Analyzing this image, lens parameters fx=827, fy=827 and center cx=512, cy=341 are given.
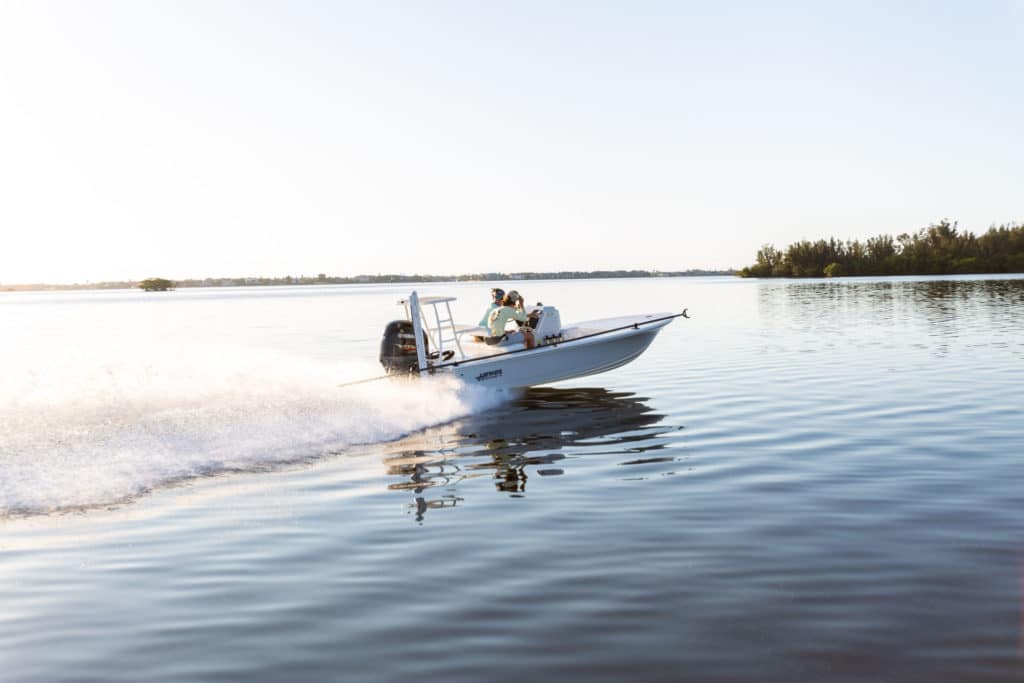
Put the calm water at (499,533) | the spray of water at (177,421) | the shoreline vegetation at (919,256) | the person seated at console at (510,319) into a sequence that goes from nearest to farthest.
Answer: the calm water at (499,533) → the spray of water at (177,421) → the person seated at console at (510,319) → the shoreline vegetation at (919,256)

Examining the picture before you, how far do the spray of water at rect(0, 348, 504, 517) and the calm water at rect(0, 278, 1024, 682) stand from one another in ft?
0.26

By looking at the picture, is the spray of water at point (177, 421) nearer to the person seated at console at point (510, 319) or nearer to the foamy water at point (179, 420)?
the foamy water at point (179, 420)

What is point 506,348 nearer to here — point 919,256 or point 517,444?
point 517,444

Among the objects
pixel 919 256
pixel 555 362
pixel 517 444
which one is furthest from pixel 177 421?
pixel 919 256

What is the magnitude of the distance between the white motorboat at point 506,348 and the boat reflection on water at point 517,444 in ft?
2.85

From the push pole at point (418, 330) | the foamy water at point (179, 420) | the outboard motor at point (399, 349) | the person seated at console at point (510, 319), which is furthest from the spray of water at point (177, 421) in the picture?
the person seated at console at point (510, 319)

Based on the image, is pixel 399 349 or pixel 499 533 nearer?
pixel 499 533

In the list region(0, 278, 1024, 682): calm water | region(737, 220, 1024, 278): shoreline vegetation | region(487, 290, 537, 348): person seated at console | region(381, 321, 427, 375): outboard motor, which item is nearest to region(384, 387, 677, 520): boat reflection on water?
region(0, 278, 1024, 682): calm water

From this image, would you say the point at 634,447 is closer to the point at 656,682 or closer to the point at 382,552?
the point at 382,552

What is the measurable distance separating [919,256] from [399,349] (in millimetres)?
169145

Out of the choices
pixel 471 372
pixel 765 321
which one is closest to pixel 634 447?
pixel 471 372

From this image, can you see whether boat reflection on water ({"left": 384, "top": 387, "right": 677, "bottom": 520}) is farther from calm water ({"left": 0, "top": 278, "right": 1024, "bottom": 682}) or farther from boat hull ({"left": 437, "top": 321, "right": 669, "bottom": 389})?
boat hull ({"left": 437, "top": 321, "right": 669, "bottom": 389})

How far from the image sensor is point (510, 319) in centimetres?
1903

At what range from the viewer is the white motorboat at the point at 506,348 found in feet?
56.2
